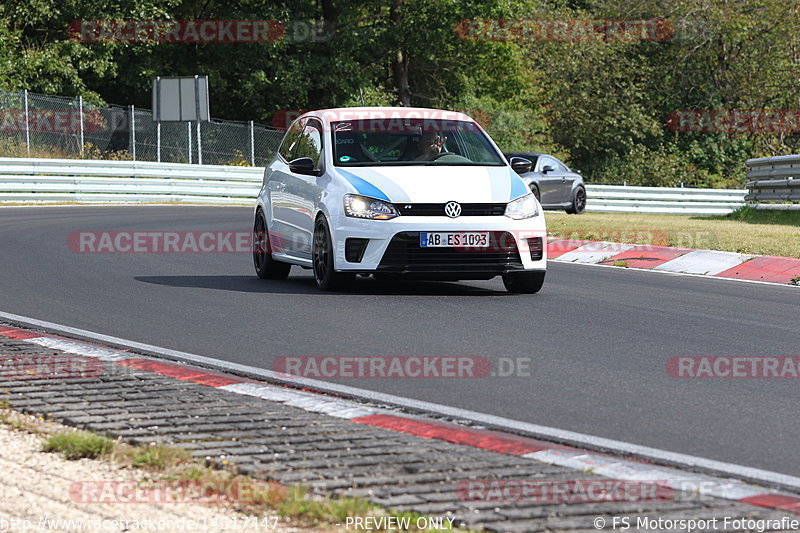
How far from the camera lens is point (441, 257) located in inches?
433

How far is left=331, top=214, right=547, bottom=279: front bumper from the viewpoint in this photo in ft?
36.0

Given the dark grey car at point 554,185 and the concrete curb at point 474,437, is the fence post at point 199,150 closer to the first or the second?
the dark grey car at point 554,185

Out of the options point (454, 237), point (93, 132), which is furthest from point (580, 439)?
point (93, 132)

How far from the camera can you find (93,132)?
111 ft

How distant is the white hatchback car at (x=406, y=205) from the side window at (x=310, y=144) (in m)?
0.02

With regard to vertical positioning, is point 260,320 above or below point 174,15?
below

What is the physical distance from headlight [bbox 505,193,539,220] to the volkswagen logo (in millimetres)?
459

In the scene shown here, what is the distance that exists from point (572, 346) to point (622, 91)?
150 ft

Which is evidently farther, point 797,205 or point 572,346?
point 797,205

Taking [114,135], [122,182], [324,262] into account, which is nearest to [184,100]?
[114,135]

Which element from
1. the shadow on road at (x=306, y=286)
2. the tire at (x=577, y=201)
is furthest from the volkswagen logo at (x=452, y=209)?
the tire at (x=577, y=201)

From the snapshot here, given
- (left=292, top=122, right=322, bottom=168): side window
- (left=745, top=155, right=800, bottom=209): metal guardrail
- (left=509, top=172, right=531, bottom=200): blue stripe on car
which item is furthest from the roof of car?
(left=745, top=155, right=800, bottom=209): metal guardrail

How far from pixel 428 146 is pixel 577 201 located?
18.2 m

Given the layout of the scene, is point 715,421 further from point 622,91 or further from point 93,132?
point 622,91
